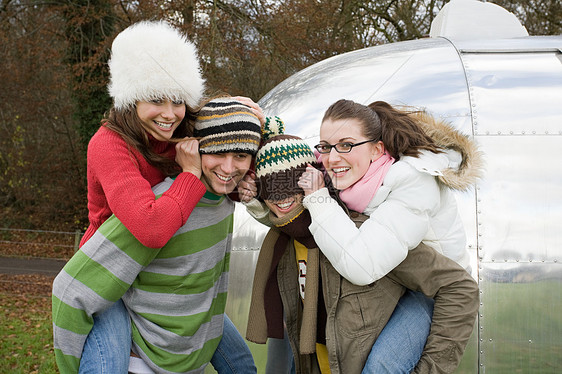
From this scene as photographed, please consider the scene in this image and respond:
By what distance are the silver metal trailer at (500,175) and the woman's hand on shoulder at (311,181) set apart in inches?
32.2

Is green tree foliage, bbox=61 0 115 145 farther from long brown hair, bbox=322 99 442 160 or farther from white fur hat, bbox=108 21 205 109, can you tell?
long brown hair, bbox=322 99 442 160

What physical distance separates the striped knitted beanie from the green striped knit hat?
0.29ft

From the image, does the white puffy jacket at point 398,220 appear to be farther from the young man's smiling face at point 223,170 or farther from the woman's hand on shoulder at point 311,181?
the young man's smiling face at point 223,170

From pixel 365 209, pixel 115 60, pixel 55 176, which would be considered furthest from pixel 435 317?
pixel 55 176

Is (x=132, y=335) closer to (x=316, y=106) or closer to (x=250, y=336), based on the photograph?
(x=250, y=336)

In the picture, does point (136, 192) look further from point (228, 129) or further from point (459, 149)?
point (459, 149)

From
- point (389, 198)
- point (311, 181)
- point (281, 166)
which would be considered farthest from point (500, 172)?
point (281, 166)

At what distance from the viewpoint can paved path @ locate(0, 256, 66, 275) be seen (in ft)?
45.1

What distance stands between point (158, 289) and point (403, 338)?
1208 millimetres

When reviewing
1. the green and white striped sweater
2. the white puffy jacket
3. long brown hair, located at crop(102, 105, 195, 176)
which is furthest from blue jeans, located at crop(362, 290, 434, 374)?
long brown hair, located at crop(102, 105, 195, 176)

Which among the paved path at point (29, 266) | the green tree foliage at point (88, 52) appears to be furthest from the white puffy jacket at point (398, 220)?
the paved path at point (29, 266)

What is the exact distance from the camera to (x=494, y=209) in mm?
3178

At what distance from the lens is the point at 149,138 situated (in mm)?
2891

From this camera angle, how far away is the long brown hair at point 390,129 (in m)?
2.77
